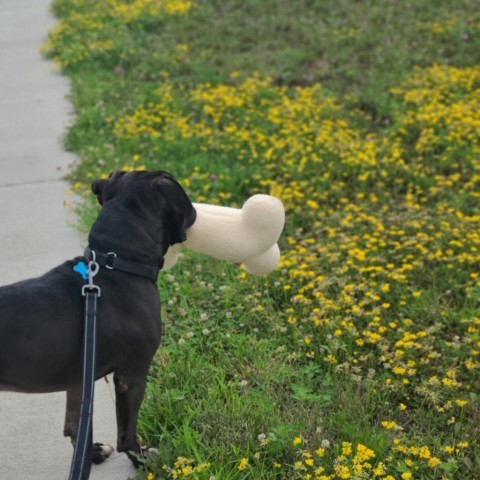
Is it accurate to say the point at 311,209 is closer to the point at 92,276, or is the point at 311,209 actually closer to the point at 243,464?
the point at 243,464

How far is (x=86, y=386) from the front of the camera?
251 cm

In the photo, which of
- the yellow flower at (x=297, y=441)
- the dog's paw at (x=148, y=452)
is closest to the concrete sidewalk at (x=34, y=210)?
the dog's paw at (x=148, y=452)

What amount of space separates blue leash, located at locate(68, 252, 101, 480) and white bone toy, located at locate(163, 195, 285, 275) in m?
0.63

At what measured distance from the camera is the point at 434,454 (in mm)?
3309

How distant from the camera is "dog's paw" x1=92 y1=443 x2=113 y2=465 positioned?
3154 millimetres

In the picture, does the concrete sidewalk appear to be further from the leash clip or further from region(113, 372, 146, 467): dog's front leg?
the leash clip

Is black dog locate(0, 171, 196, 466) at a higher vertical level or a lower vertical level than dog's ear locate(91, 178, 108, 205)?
lower

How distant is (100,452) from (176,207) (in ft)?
4.09

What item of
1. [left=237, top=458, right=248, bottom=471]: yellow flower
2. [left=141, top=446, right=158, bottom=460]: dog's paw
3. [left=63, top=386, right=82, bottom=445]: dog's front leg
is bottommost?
[left=141, top=446, right=158, bottom=460]: dog's paw

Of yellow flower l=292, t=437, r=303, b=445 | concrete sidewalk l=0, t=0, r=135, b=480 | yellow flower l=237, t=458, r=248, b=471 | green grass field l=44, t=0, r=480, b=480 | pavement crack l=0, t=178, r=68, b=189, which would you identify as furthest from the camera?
pavement crack l=0, t=178, r=68, b=189

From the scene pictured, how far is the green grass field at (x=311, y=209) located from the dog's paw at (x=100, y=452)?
20cm

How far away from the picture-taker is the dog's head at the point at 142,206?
2.74m

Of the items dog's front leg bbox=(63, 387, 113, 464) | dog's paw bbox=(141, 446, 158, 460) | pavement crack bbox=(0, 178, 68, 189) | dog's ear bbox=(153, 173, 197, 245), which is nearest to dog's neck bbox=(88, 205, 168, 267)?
dog's ear bbox=(153, 173, 197, 245)

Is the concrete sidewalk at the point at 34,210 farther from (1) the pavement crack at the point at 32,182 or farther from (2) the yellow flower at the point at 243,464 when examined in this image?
(2) the yellow flower at the point at 243,464
